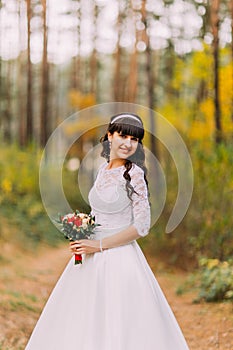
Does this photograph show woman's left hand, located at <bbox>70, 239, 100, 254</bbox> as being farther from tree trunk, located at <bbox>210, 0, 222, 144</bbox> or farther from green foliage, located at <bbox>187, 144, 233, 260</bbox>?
tree trunk, located at <bbox>210, 0, 222, 144</bbox>

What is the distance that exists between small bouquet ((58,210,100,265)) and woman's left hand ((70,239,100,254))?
26 millimetres

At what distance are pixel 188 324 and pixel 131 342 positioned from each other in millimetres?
3303

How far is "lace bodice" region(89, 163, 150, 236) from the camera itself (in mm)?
3330

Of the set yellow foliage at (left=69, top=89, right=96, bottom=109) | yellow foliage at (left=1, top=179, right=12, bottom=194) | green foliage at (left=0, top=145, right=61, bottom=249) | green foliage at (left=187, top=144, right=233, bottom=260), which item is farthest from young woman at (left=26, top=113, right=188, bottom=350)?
yellow foliage at (left=69, top=89, right=96, bottom=109)

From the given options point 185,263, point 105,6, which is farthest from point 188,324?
point 105,6

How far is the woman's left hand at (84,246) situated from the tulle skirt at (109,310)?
0.34 ft

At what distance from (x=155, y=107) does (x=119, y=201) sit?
19671 mm

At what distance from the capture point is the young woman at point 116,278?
335 centimetres

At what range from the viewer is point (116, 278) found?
134 inches

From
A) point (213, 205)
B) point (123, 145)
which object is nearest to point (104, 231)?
point (123, 145)

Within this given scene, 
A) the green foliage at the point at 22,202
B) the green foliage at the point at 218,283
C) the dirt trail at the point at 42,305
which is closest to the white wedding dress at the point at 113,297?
the dirt trail at the point at 42,305

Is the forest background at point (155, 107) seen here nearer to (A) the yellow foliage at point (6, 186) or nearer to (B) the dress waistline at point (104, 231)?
(A) the yellow foliage at point (6, 186)

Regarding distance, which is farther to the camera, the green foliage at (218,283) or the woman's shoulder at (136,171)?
the green foliage at (218,283)

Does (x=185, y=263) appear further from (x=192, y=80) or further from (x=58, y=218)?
(x=192, y=80)
